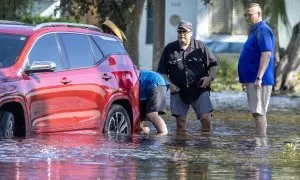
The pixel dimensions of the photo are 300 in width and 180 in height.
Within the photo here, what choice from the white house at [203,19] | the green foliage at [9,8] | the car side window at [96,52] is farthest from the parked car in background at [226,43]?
the car side window at [96,52]

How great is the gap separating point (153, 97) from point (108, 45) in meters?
0.92

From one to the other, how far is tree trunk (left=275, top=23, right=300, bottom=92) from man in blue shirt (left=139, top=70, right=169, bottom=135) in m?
15.0

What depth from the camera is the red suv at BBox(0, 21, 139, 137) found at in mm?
12164

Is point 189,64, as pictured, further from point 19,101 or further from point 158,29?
point 158,29

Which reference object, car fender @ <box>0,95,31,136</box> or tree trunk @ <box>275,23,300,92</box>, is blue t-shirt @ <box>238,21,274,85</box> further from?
tree trunk @ <box>275,23,300,92</box>

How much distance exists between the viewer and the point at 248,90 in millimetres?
14172

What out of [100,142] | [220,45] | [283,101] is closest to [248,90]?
[100,142]

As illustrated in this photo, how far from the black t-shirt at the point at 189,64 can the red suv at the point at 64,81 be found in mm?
698

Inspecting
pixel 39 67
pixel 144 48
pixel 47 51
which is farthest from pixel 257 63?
pixel 144 48

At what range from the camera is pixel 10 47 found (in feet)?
41.1

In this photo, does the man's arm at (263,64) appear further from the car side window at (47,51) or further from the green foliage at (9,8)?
the green foliage at (9,8)

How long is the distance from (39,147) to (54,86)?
46.6 inches

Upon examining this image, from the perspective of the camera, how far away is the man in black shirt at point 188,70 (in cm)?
1491

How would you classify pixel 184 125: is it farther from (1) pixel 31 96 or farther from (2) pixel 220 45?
(2) pixel 220 45
